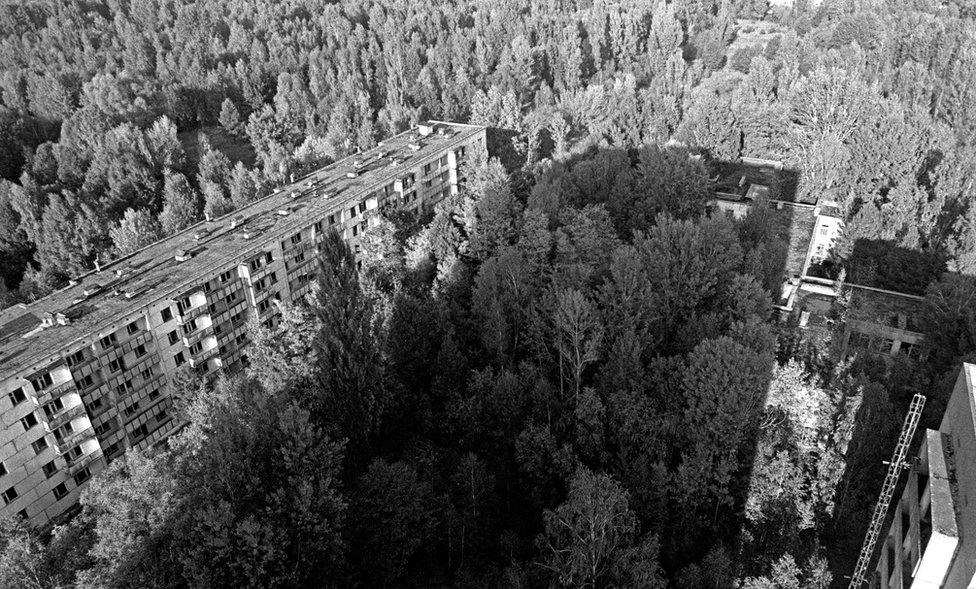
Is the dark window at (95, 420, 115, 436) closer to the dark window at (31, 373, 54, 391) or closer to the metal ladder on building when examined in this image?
the dark window at (31, 373, 54, 391)

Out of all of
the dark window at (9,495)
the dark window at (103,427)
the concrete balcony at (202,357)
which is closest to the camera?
the dark window at (9,495)

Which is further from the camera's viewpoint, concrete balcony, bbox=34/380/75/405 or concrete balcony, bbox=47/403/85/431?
concrete balcony, bbox=47/403/85/431

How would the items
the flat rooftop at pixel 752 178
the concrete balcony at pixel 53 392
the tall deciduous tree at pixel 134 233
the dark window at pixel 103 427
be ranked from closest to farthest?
the concrete balcony at pixel 53 392 < the dark window at pixel 103 427 < the tall deciduous tree at pixel 134 233 < the flat rooftop at pixel 752 178

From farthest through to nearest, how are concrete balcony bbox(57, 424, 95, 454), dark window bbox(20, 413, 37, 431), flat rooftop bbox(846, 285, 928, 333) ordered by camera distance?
flat rooftop bbox(846, 285, 928, 333), concrete balcony bbox(57, 424, 95, 454), dark window bbox(20, 413, 37, 431)

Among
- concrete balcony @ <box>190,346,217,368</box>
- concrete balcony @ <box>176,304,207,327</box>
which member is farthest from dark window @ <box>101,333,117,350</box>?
concrete balcony @ <box>190,346,217,368</box>

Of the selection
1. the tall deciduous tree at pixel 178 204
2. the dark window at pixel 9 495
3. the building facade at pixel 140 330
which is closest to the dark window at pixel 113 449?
the building facade at pixel 140 330

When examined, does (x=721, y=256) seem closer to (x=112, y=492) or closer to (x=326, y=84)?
(x=112, y=492)

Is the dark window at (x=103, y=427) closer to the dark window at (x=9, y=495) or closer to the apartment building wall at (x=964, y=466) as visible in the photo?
the dark window at (x=9, y=495)
